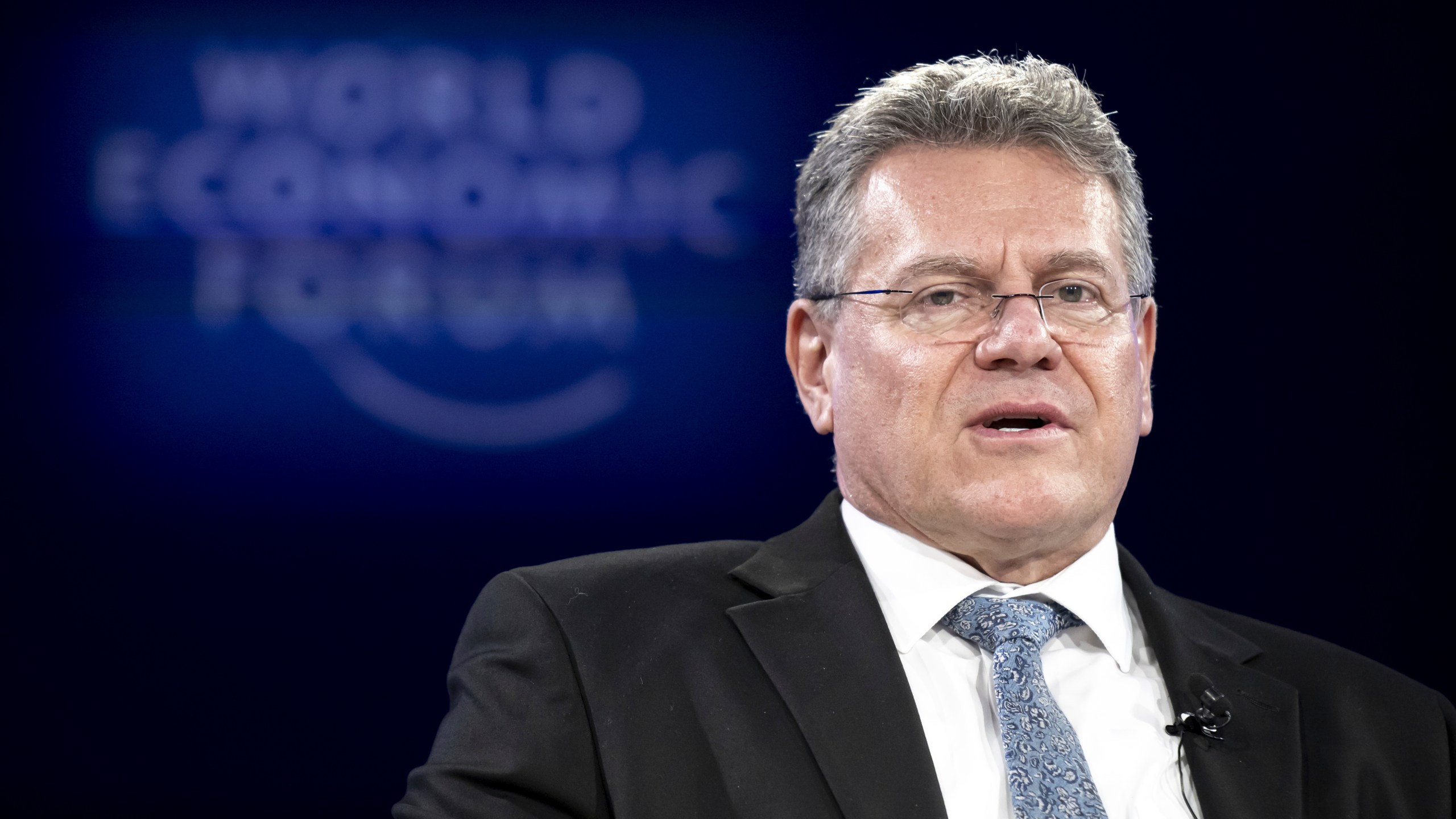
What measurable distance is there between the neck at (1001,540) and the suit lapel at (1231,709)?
182 millimetres

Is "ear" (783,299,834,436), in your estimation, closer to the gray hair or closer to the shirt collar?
the gray hair

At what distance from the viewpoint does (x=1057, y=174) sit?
6.80ft

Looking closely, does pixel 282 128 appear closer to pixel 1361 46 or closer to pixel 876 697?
pixel 876 697

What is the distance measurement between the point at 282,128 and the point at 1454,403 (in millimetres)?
3032

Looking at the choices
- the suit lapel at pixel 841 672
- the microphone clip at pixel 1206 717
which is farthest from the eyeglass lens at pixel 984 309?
the microphone clip at pixel 1206 717

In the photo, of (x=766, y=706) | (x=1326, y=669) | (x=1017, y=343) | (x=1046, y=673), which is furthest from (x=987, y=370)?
(x=1326, y=669)

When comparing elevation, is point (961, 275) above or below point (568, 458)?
above

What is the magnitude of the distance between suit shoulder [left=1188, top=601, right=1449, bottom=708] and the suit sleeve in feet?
3.70

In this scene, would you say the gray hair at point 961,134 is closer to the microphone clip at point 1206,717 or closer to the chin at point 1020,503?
the chin at point 1020,503

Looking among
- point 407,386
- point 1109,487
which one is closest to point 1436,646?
point 1109,487

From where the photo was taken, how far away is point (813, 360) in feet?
7.38

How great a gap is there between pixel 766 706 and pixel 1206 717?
26.7 inches

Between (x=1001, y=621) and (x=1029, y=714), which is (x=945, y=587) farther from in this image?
(x=1029, y=714)

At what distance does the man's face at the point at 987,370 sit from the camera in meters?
1.92
